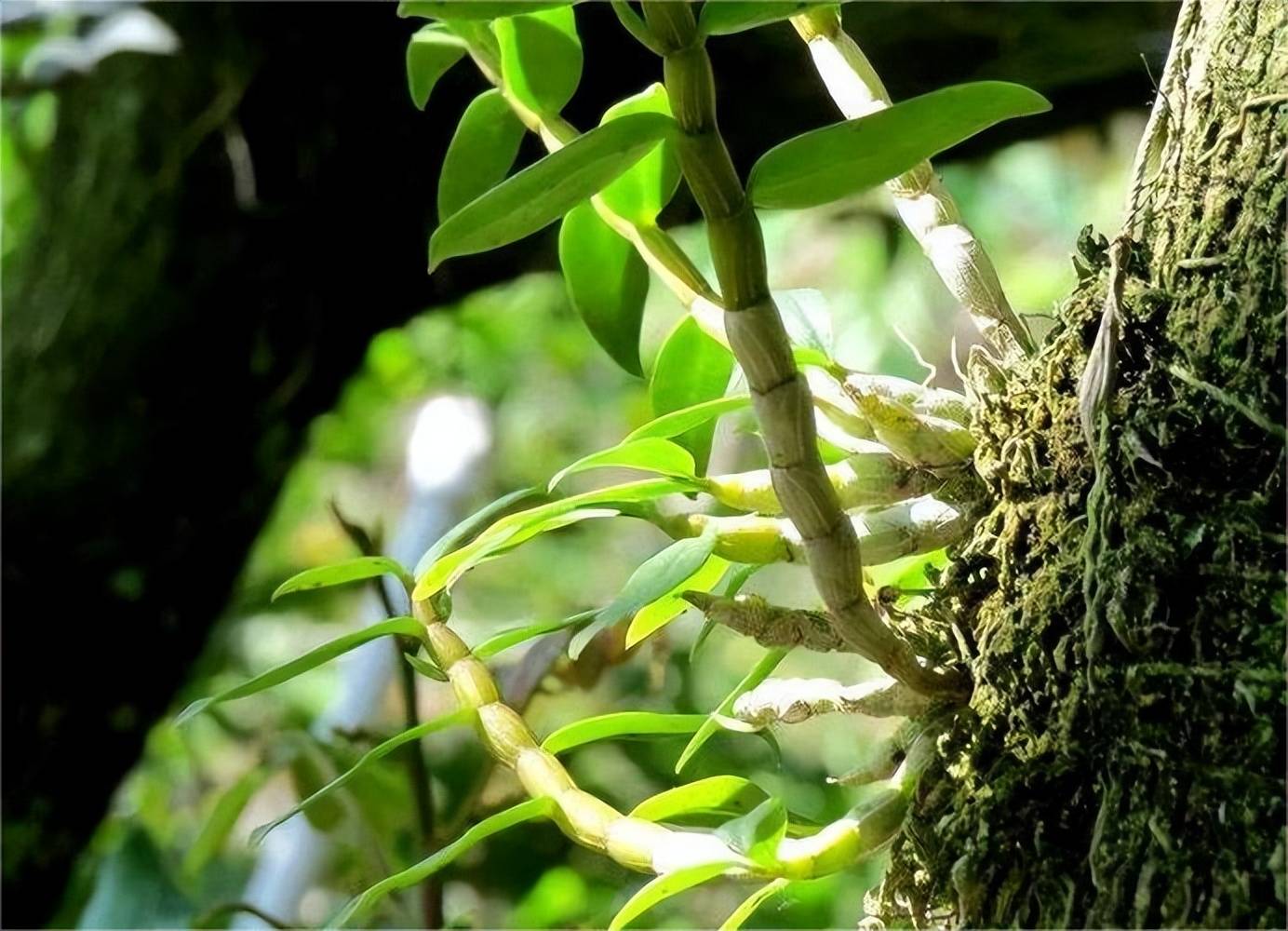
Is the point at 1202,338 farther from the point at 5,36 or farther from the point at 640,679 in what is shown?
the point at 5,36

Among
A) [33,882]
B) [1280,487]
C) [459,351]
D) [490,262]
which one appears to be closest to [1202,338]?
[1280,487]

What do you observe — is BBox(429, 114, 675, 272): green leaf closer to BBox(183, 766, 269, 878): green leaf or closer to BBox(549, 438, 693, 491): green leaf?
BBox(549, 438, 693, 491): green leaf

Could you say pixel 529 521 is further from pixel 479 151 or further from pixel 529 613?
pixel 529 613

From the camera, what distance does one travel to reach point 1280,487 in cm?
32

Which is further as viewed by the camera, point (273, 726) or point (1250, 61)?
point (273, 726)

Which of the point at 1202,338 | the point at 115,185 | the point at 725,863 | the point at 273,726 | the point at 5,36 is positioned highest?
the point at 5,36

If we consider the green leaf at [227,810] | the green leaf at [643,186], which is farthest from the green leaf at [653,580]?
the green leaf at [227,810]

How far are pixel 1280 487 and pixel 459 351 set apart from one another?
5.15ft

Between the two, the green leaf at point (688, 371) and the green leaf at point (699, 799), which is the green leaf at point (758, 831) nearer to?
the green leaf at point (699, 799)

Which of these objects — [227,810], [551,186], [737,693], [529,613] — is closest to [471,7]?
[551,186]

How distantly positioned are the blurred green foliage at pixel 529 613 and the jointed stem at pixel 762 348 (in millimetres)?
217

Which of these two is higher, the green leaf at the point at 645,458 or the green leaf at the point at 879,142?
the green leaf at the point at 879,142

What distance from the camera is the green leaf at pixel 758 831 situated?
13.8 inches

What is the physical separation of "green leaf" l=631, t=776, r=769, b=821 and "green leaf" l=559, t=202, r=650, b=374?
178 mm
